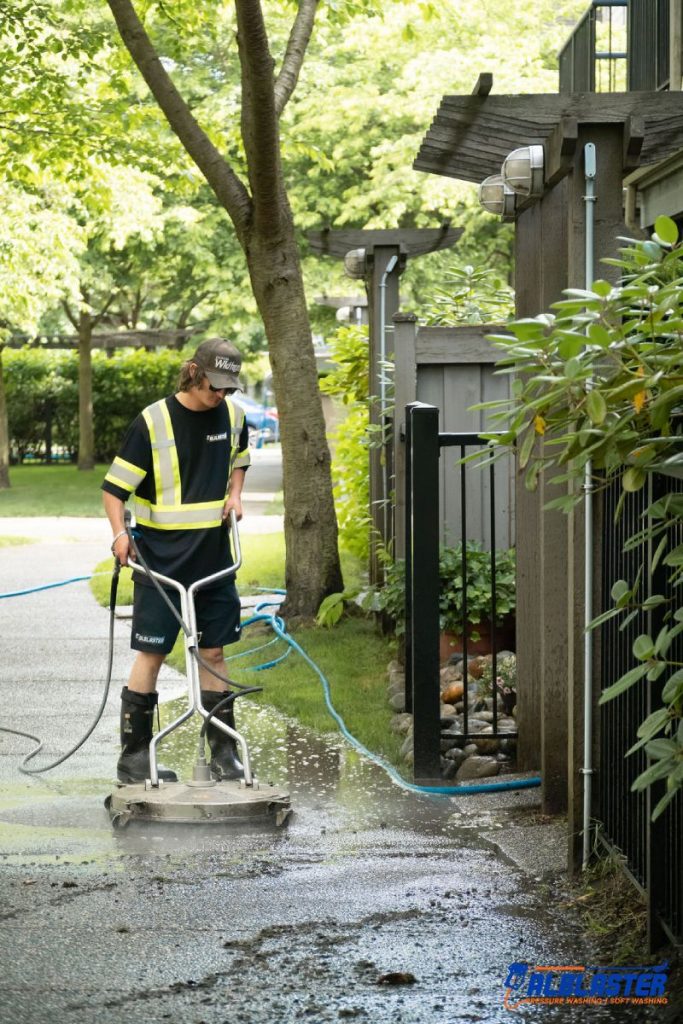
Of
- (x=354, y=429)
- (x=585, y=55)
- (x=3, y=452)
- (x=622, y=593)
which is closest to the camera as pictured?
(x=622, y=593)

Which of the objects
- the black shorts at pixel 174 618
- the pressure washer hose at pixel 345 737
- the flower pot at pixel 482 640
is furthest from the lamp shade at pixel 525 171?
the flower pot at pixel 482 640

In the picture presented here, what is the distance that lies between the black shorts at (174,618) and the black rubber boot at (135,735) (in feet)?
0.76

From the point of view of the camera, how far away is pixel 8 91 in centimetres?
1365

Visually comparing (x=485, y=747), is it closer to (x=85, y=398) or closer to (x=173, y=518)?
(x=173, y=518)

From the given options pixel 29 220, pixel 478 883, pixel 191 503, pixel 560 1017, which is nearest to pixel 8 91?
pixel 29 220

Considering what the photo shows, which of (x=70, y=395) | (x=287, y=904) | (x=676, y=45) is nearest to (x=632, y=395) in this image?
(x=287, y=904)

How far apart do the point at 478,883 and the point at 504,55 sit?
21.9 metres

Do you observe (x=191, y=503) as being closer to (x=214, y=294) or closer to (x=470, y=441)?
(x=470, y=441)

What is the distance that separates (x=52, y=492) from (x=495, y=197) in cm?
1812

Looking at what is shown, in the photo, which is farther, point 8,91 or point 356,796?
point 8,91

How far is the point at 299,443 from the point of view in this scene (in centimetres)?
1021

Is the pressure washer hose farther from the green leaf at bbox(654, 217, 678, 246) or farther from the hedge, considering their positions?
the hedge

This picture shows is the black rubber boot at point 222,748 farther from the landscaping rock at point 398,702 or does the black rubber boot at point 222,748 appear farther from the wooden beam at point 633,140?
the wooden beam at point 633,140

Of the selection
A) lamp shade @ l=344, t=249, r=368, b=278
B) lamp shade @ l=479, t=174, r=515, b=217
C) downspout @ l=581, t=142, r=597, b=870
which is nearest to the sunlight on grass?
lamp shade @ l=344, t=249, r=368, b=278
